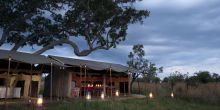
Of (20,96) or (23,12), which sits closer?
(20,96)

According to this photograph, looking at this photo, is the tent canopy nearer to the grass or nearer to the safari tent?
the safari tent

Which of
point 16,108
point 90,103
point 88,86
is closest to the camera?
point 16,108

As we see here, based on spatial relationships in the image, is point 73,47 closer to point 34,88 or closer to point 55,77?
point 55,77

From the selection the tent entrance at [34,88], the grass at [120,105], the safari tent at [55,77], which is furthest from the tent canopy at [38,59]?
A: the grass at [120,105]

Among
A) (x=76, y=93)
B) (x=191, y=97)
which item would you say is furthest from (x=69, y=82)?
(x=191, y=97)

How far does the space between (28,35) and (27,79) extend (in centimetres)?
459

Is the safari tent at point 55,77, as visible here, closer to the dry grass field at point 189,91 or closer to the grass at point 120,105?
the grass at point 120,105

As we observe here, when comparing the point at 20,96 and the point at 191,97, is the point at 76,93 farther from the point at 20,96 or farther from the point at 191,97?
the point at 191,97

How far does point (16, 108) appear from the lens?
36.8 feet

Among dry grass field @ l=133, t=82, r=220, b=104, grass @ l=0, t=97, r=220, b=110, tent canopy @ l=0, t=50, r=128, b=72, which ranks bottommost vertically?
grass @ l=0, t=97, r=220, b=110

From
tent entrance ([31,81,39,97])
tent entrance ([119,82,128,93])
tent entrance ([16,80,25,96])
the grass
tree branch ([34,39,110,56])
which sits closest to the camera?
Answer: the grass

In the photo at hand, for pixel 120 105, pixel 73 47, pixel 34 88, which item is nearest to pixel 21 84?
pixel 34 88

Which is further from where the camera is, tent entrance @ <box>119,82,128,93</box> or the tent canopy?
tent entrance @ <box>119,82,128,93</box>

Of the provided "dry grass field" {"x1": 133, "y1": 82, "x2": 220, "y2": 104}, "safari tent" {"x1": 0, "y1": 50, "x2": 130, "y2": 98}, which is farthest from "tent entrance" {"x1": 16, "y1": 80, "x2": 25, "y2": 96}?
"dry grass field" {"x1": 133, "y1": 82, "x2": 220, "y2": 104}
